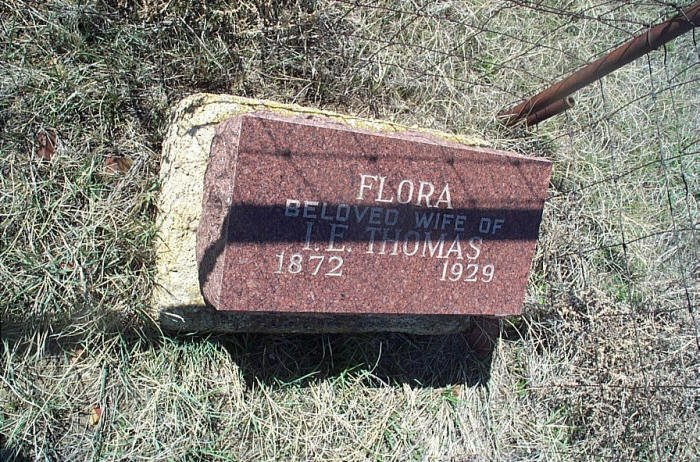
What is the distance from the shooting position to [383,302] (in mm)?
2617

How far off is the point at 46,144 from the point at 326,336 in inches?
60.7

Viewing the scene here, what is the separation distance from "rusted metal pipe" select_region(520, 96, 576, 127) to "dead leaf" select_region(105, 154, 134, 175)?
2116mm

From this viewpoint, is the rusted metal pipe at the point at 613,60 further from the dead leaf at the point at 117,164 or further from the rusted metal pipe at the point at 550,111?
the dead leaf at the point at 117,164

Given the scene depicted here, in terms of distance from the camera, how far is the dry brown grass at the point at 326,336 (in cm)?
269

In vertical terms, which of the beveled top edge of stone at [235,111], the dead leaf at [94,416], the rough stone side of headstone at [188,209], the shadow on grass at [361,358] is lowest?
the dead leaf at [94,416]

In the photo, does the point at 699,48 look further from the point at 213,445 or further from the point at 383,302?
the point at 213,445

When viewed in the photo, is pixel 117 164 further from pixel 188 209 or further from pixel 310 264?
pixel 310 264

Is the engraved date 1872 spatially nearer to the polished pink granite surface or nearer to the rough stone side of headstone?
the polished pink granite surface

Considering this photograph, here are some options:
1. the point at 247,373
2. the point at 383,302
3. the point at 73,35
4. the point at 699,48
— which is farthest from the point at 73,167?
the point at 699,48

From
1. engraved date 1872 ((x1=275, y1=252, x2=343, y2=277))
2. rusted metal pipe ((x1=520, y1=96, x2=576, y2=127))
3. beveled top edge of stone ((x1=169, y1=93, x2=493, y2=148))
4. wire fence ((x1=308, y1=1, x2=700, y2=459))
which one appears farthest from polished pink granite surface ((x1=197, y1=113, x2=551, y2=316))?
wire fence ((x1=308, y1=1, x2=700, y2=459))

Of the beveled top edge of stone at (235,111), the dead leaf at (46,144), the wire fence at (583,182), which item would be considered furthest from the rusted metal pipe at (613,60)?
the dead leaf at (46,144)

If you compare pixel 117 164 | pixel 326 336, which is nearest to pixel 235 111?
pixel 117 164

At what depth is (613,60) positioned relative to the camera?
2.87 m

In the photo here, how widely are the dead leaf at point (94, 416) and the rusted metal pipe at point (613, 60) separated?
258cm
